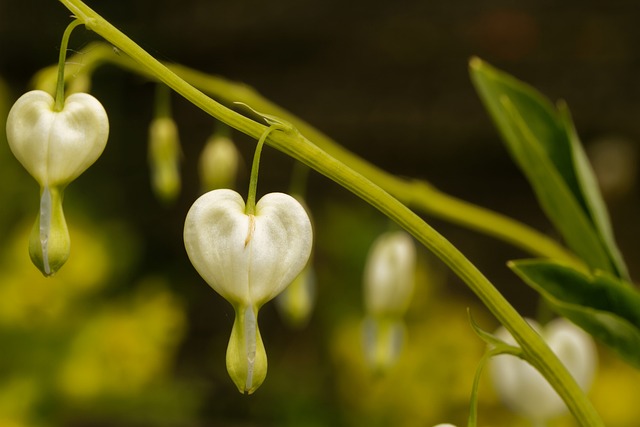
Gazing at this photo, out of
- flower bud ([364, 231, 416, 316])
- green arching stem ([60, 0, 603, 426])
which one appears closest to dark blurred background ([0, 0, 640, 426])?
flower bud ([364, 231, 416, 316])

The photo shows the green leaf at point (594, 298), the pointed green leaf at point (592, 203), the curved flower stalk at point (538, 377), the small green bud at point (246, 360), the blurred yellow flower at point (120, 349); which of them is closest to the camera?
the small green bud at point (246, 360)

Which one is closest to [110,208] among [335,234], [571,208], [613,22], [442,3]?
[335,234]

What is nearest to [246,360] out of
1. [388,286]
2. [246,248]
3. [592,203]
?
[246,248]

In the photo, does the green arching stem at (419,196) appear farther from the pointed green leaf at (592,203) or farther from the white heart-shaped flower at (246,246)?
the white heart-shaped flower at (246,246)

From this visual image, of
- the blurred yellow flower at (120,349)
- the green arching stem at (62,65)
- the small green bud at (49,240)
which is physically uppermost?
the green arching stem at (62,65)

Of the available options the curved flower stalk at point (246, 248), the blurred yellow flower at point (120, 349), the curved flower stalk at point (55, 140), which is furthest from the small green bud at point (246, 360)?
the blurred yellow flower at point (120, 349)

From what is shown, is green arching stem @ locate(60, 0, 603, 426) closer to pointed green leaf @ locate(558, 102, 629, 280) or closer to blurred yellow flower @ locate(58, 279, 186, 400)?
pointed green leaf @ locate(558, 102, 629, 280)

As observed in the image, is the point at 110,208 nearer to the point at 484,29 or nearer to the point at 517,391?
the point at 484,29
